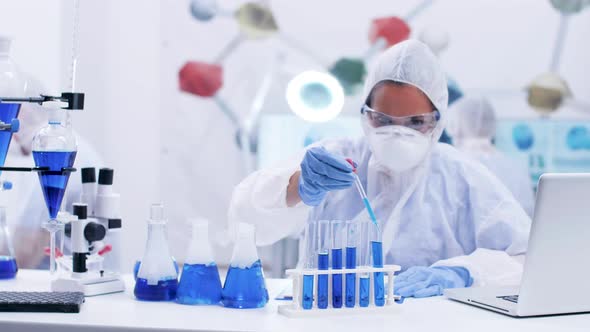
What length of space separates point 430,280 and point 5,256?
3.01ft

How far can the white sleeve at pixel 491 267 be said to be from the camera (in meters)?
1.73

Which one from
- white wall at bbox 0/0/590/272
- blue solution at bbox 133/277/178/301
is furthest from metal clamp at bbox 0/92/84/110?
white wall at bbox 0/0/590/272

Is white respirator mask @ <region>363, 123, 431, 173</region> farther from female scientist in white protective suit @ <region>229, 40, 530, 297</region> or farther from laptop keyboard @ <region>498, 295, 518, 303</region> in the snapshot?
laptop keyboard @ <region>498, 295, 518, 303</region>

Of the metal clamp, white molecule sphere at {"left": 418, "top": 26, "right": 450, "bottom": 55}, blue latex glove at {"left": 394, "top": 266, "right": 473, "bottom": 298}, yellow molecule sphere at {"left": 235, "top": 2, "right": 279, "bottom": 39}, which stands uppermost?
yellow molecule sphere at {"left": 235, "top": 2, "right": 279, "bottom": 39}

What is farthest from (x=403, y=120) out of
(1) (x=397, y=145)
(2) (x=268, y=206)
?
(2) (x=268, y=206)

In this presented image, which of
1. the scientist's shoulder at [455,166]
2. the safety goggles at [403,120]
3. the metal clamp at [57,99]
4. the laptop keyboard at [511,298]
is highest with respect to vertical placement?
the safety goggles at [403,120]

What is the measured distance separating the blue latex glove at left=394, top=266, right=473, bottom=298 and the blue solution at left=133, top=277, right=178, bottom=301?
0.44 m

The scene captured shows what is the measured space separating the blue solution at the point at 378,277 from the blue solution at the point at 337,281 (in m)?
0.06

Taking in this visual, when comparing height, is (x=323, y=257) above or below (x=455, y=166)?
below

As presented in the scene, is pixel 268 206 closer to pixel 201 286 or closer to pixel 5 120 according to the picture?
pixel 201 286

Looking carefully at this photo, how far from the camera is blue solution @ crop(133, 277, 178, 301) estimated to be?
4.83 ft

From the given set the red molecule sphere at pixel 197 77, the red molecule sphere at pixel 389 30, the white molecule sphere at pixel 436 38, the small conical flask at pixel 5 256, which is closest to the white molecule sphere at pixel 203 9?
the red molecule sphere at pixel 197 77

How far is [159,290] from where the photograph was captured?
1.47 meters

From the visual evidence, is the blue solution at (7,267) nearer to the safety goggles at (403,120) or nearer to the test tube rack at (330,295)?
the test tube rack at (330,295)
